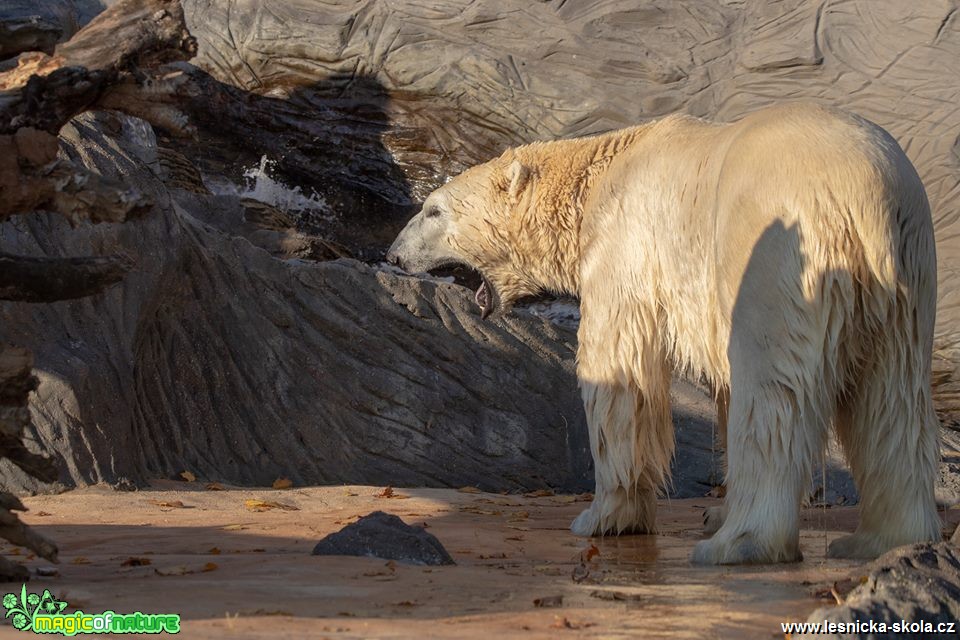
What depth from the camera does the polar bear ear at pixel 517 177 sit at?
24.4ft

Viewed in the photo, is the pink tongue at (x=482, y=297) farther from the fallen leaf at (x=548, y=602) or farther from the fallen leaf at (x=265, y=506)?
the fallen leaf at (x=548, y=602)

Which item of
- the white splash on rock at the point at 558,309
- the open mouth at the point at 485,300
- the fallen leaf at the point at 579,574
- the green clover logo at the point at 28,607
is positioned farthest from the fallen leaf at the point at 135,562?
the white splash on rock at the point at 558,309

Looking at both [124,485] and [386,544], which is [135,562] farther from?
[124,485]

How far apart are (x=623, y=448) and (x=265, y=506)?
7.73 ft

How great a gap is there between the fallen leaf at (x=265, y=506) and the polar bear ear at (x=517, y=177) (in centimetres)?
248

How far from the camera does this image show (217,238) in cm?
969

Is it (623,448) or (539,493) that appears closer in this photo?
(623,448)

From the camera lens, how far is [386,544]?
5.10 metres

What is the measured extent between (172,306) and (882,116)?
7793mm

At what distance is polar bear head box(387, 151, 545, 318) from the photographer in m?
7.58

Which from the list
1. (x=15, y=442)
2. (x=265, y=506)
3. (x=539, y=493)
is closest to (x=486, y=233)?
(x=265, y=506)

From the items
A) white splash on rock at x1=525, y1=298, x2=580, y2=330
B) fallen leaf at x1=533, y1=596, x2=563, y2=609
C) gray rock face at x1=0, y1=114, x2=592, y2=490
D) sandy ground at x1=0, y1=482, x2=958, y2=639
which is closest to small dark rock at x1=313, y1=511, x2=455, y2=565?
sandy ground at x1=0, y1=482, x2=958, y2=639

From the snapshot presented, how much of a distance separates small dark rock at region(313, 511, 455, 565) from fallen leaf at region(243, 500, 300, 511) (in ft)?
7.10

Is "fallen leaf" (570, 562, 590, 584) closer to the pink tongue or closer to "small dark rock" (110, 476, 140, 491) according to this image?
the pink tongue
